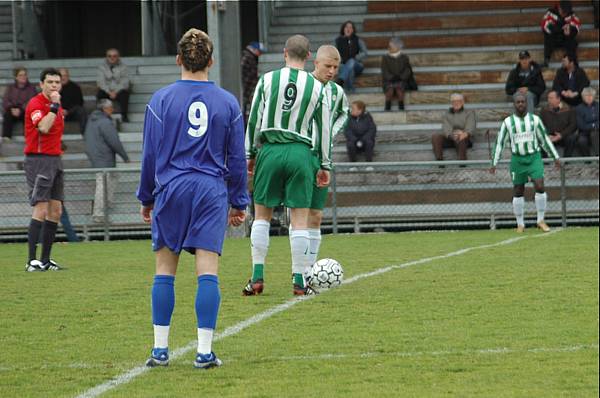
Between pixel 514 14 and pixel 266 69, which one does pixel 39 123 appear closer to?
pixel 266 69

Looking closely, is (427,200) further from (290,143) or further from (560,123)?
(290,143)

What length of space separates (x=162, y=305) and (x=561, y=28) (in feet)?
65.5

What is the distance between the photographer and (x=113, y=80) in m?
25.7

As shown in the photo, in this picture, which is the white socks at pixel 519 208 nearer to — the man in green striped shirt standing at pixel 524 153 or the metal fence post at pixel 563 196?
the man in green striped shirt standing at pixel 524 153

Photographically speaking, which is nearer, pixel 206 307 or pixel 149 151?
pixel 206 307

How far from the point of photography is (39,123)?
44.9ft

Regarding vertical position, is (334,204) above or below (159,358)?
below

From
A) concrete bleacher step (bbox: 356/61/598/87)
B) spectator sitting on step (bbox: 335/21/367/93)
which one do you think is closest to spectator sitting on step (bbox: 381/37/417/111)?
spectator sitting on step (bbox: 335/21/367/93)

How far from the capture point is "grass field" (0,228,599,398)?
6801mm

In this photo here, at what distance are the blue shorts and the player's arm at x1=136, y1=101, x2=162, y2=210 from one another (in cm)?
17

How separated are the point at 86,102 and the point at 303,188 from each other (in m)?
16.7

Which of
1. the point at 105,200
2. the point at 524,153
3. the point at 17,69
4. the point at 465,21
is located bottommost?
the point at 105,200

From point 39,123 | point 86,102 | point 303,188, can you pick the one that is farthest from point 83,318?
point 86,102

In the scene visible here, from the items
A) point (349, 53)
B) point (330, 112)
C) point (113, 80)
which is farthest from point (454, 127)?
point (330, 112)
